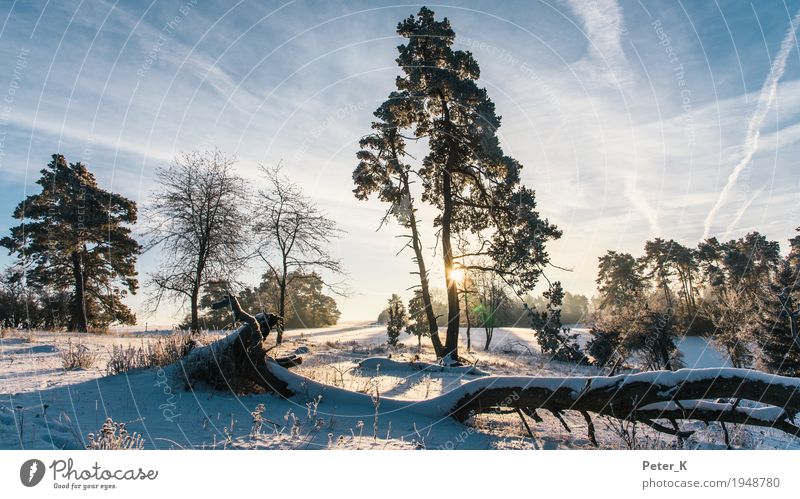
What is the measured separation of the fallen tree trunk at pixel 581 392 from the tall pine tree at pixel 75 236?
20.8 meters

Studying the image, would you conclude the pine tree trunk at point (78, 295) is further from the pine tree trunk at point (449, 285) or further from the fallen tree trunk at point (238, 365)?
the fallen tree trunk at point (238, 365)

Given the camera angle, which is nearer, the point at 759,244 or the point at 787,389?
the point at 787,389

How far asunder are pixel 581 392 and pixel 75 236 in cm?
2817

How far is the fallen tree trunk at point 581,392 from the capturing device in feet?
16.9

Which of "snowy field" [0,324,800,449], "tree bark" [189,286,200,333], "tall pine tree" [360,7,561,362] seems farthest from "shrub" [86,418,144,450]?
"tree bark" [189,286,200,333]

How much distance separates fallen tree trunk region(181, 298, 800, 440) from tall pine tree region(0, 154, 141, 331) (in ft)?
68.3

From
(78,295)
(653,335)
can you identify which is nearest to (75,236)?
(78,295)

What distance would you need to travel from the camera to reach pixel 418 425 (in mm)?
5973

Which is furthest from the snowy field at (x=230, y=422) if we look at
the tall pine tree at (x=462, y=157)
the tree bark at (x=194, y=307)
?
the tree bark at (x=194, y=307)

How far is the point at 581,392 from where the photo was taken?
5605 mm

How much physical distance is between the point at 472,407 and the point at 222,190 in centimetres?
2107

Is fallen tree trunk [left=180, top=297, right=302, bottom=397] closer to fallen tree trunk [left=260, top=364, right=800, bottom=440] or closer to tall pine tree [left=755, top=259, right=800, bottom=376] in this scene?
fallen tree trunk [left=260, top=364, right=800, bottom=440]

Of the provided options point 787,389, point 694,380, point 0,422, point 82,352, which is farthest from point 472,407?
point 82,352

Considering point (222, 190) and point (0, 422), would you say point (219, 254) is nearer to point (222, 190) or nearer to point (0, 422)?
point (222, 190)
